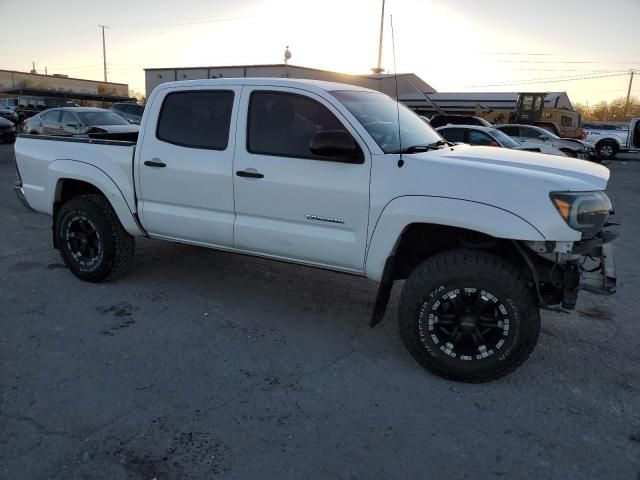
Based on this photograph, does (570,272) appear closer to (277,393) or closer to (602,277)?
(602,277)

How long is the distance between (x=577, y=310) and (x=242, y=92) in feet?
11.5

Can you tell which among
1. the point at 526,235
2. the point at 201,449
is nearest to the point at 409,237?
the point at 526,235

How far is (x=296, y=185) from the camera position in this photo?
367 cm

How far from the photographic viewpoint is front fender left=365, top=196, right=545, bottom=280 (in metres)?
3.00

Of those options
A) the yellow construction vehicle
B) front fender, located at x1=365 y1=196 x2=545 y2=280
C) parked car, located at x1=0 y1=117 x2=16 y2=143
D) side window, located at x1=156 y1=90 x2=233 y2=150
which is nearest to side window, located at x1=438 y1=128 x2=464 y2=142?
side window, located at x1=156 y1=90 x2=233 y2=150

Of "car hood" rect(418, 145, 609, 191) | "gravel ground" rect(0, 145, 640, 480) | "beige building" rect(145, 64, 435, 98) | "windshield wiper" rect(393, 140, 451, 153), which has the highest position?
"beige building" rect(145, 64, 435, 98)

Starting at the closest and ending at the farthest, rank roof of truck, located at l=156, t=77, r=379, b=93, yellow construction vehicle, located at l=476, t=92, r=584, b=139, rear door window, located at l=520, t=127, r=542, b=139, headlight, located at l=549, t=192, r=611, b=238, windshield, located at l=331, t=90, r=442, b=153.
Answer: headlight, located at l=549, t=192, r=611, b=238 → windshield, located at l=331, t=90, r=442, b=153 → roof of truck, located at l=156, t=77, r=379, b=93 → rear door window, located at l=520, t=127, r=542, b=139 → yellow construction vehicle, located at l=476, t=92, r=584, b=139

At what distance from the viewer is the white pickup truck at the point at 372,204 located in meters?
3.12

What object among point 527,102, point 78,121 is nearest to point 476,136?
point 78,121

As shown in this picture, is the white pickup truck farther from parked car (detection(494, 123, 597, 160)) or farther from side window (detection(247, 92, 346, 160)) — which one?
parked car (detection(494, 123, 597, 160))

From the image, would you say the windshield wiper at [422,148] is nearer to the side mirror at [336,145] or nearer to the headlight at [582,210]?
the side mirror at [336,145]

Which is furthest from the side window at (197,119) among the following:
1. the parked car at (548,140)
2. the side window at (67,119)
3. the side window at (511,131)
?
the side window at (511,131)

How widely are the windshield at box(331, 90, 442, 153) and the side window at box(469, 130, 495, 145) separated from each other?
7928mm

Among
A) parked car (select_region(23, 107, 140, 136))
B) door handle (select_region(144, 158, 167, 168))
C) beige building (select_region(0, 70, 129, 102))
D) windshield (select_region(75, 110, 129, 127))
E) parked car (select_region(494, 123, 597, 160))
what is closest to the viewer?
door handle (select_region(144, 158, 167, 168))
